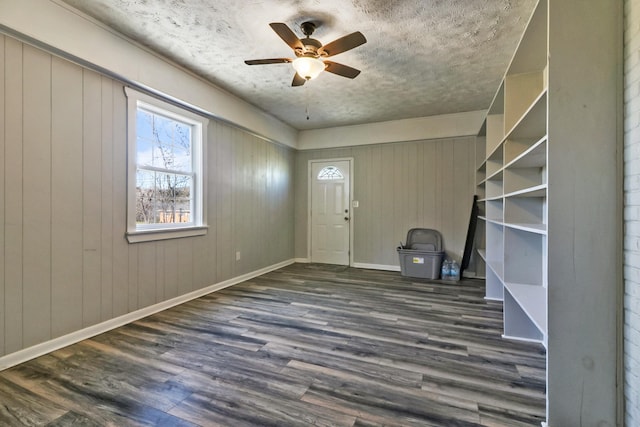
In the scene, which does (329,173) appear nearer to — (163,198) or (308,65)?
(163,198)

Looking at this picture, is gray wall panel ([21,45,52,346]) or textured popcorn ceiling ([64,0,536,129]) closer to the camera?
gray wall panel ([21,45,52,346])

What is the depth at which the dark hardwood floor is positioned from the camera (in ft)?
4.99

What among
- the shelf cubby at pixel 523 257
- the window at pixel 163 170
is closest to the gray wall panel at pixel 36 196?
the window at pixel 163 170

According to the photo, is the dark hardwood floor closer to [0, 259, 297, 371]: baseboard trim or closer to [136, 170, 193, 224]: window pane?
[0, 259, 297, 371]: baseboard trim

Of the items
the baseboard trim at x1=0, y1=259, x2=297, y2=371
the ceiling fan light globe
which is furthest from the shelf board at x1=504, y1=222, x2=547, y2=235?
the baseboard trim at x1=0, y1=259, x2=297, y2=371

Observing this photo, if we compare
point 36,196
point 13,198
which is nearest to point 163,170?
point 36,196

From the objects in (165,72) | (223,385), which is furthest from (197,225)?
(223,385)

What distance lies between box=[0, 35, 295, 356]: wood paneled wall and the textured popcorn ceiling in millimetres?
667

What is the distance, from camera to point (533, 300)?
196 cm

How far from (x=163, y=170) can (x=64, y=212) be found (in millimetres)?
1081

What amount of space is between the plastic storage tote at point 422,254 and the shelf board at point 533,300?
2.13 meters

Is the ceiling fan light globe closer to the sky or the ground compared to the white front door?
closer to the sky

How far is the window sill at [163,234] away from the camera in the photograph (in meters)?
2.80

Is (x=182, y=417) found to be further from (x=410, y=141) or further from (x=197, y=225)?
(x=410, y=141)
